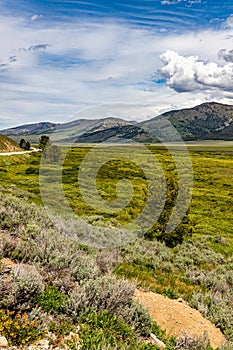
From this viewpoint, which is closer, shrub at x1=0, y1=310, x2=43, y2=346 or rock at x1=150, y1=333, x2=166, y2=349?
shrub at x1=0, y1=310, x2=43, y2=346

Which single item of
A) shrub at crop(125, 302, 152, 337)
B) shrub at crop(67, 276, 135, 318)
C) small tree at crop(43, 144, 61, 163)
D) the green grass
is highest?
small tree at crop(43, 144, 61, 163)

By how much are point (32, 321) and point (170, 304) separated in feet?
14.0

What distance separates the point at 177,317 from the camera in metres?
7.50

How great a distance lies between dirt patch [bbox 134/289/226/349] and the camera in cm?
701

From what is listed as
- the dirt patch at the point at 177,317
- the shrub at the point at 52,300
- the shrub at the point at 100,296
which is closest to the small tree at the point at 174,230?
the dirt patch at the point at 177,317

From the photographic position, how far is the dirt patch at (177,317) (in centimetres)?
701

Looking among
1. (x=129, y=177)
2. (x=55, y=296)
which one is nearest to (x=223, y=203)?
(x=129, y=177)

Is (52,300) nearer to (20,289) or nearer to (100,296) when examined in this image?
(20,289)

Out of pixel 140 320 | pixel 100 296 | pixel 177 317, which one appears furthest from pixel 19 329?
pixel 177 317

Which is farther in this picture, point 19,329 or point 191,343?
point 191,343

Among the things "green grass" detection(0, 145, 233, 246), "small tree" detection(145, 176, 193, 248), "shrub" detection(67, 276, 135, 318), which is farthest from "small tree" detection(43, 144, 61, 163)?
"shrub" detection(67, 276, 135, 318)

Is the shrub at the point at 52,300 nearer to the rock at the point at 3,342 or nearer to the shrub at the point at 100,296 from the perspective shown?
the shrub at the point at 100,296

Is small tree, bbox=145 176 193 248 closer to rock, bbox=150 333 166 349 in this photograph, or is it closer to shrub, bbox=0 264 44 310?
rock, bbox=150 333 166 349

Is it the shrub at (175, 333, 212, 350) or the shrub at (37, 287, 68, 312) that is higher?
the shrub at (37, 287, 68, 312)
